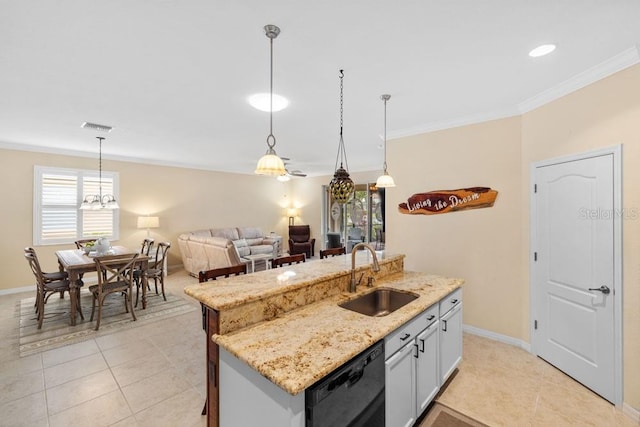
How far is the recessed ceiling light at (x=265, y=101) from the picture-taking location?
2932mm

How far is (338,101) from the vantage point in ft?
10.1

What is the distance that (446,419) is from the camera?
2111 millimetres

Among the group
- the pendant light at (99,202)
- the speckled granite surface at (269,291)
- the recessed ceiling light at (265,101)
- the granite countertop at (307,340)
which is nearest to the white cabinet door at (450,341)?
the granite countertop at (307,340)

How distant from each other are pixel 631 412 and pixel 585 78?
269 centimetres

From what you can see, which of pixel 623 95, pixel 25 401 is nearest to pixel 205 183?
pixel 25 401

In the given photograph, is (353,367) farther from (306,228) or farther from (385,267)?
(306,228)

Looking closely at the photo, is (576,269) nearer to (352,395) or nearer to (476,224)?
(476,224)

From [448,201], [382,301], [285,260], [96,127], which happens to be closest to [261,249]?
[285,260]

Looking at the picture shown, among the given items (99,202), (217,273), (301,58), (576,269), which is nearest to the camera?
(301,58)

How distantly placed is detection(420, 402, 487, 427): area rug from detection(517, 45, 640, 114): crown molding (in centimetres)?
294

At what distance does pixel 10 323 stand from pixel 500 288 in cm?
628

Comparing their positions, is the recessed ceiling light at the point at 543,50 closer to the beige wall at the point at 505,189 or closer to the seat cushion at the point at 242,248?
the beige wall at the point at 505,189

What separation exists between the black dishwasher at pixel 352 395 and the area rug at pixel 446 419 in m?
0.77

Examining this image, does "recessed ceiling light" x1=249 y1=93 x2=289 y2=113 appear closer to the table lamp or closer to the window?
the table lamp
